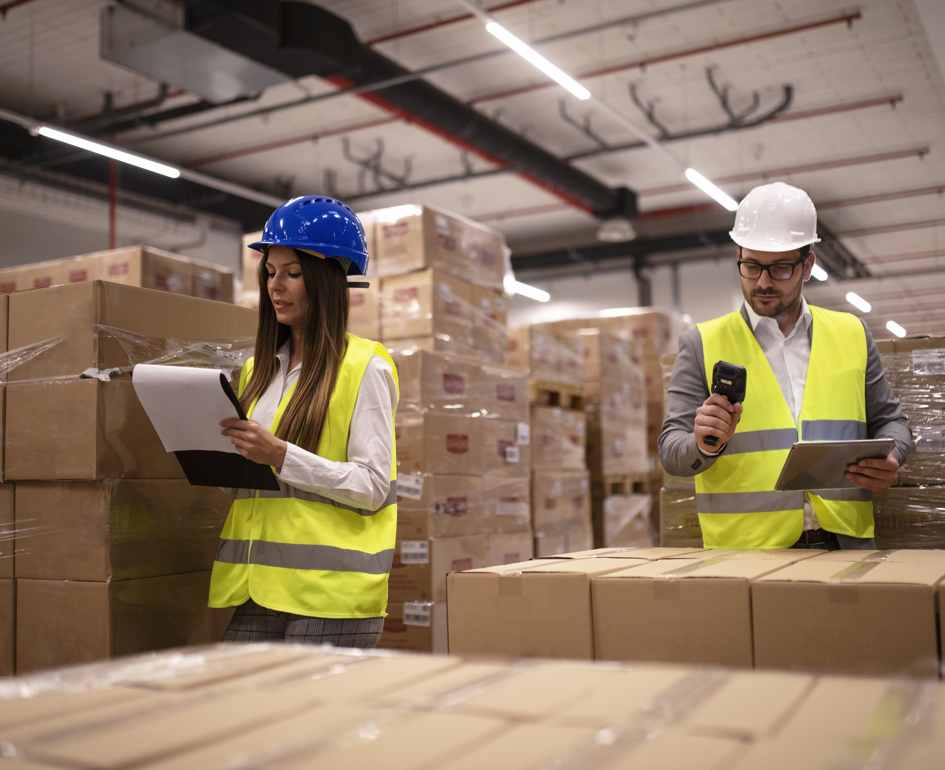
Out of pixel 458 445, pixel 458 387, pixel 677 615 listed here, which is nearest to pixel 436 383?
pixel 458 387

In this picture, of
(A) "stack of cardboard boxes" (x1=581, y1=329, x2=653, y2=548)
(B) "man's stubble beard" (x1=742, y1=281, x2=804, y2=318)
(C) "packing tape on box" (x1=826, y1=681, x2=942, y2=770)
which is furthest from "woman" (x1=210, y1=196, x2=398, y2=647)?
(A) "stack of cardboard boxes" (x1=581, y1=329, x2=653, y2=548)

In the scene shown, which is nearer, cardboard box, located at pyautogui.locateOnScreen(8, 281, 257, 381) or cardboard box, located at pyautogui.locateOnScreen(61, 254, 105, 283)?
cardboard box, located at pyautogui.locateOnScreen(8, 281, 257, 381)

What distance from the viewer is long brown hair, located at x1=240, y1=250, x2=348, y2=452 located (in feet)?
7.94

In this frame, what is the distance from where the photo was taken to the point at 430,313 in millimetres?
4926

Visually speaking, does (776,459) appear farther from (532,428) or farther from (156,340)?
(532,428)

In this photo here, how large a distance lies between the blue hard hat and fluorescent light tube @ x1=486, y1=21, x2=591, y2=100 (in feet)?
13.6

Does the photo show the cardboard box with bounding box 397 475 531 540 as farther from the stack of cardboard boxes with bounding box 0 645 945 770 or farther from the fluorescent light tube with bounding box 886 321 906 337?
the stack of cardboard boxes with bounding box 0 645 945 770

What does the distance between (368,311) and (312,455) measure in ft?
9.50

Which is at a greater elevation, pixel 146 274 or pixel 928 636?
pixel 146 274

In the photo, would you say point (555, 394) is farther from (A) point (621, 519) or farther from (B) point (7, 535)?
(B) point (7, 535)

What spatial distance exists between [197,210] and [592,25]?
640cm

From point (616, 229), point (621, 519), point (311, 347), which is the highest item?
point (616, 229)

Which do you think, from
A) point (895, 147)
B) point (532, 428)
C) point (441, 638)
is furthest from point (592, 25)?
point (441, 638)

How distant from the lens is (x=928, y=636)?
1.51 metres
